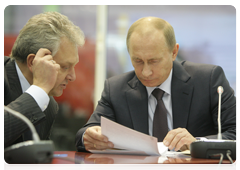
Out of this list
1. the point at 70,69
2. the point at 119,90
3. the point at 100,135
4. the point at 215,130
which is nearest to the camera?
the point at 100,135

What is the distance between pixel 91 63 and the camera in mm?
3686

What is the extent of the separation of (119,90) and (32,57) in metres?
0.70

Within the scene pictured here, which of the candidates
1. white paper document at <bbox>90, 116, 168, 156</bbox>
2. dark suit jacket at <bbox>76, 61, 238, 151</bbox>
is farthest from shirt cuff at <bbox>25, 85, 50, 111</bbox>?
dark suit jacket at <bbox>76, 61, 238, 151</bbox>

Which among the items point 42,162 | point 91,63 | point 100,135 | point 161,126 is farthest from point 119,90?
point 91,63

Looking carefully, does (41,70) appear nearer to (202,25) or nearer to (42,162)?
(42,162)

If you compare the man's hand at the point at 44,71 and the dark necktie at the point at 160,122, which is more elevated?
the man's hand at the point at 44,71

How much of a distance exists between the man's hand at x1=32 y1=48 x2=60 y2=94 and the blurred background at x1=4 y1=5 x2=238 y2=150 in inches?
87.7

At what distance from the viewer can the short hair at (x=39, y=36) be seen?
4.93 feet

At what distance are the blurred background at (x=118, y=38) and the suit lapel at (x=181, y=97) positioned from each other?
1.74 metres

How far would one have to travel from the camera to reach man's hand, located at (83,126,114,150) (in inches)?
50.0

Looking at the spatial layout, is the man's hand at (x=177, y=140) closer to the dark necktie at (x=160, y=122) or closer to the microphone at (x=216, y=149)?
the microphone at (x=216, y=149)

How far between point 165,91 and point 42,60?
2.88 feet

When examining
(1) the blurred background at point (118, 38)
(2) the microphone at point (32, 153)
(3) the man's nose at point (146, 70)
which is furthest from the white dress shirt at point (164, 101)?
(1) the blurred background at point (118, 38)

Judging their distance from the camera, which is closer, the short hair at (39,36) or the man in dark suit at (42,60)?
the man in dark suit at (42,60)
